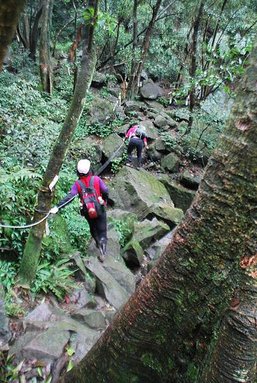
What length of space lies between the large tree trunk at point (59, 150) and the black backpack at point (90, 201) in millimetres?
1070

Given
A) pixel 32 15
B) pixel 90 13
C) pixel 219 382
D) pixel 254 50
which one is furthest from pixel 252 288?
pixel 32 15

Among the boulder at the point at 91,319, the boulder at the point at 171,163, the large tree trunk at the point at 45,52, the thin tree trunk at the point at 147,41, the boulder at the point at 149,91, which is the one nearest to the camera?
the boulder at the point at 91,319

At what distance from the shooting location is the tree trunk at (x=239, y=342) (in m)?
1.82

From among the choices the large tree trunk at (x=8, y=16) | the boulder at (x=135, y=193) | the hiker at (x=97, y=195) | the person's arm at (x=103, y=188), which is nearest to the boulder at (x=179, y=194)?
the boulder at (x=135, y=193)

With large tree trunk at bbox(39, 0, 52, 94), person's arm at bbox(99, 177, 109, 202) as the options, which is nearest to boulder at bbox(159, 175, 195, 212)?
large tree trunk at bbox(39, 0, 52, 94)

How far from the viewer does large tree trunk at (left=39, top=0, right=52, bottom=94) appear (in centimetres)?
1433

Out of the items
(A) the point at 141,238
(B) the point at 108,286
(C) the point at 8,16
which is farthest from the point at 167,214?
(C) the point at 8,16

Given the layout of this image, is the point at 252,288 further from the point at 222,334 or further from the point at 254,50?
the point at 254,50

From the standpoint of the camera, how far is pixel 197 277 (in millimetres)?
2027

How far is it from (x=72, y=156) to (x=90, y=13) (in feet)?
23.7

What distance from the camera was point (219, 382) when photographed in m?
1.89

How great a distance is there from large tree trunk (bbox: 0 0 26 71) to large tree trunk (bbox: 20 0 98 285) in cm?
359

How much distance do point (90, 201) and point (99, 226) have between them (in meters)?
0.77

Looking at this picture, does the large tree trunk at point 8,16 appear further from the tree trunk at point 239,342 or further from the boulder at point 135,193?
the boulder at point 135,193
